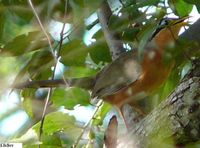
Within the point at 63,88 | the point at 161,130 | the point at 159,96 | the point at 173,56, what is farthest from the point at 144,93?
the point at 161,130

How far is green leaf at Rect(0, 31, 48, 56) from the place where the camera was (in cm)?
134

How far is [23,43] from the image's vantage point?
134cm

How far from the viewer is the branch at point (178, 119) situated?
1.07 m

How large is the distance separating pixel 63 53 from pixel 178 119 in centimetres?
43

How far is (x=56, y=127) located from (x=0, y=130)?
183 millimetres

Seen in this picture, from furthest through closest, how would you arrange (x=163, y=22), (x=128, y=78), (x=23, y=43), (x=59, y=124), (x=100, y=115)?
(x=128, y=78)
(x=100, y=115)
(x=59, y=124)
(x=23, y=43)
(x=163, y=22)

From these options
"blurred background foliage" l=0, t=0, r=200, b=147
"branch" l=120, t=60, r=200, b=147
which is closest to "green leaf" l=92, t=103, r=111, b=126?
"blurred background foliage" l=0, t=0, r=200, b=147

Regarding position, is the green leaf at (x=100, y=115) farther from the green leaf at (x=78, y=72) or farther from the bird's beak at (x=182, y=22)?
the bird's beak at (x=182, y=22)

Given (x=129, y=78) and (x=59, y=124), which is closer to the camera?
(x=59, y=124)

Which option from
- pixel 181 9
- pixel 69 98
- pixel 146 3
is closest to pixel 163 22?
pixel 146 3

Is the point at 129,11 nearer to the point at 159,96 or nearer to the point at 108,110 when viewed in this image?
the point at 159,96

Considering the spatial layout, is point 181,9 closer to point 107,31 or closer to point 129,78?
point 107,31

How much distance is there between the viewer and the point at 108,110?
1704 mm

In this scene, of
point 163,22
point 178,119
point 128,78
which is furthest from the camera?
point 128,78
